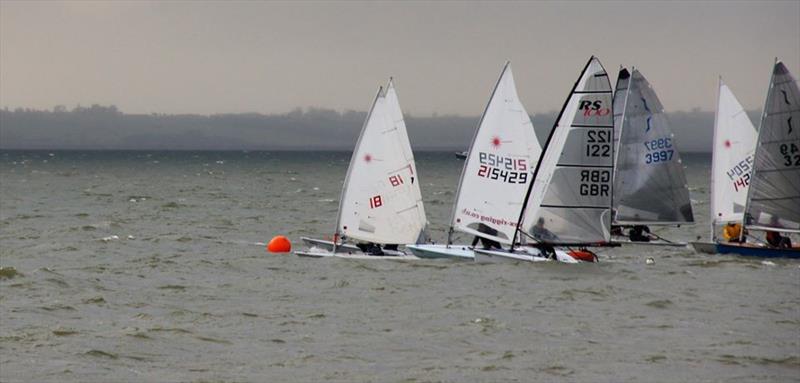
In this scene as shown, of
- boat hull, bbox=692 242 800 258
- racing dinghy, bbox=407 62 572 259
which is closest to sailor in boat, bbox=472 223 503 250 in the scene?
racing dinghy, bbox=407 62 572 259

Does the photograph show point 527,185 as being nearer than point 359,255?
Yes

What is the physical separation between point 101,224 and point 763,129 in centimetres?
3471

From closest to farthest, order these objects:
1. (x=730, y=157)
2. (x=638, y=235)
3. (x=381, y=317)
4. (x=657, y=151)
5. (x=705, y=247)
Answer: (x=381, y=317)
(x=705, y=247)
(x=730, y=157)
(x=657, y=151)
(x=638, y=235)

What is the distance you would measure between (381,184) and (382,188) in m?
0.14

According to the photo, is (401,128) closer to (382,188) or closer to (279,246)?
(382,188)

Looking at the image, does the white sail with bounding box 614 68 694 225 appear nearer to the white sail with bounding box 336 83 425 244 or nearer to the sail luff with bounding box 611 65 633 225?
the sail luff with bounding box 611 65 633 225

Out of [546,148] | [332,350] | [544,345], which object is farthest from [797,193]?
[332,350]

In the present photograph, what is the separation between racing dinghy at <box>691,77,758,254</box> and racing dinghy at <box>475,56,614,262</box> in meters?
10.7

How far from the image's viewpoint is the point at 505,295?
32.5 meters

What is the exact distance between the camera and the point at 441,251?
38625 mm

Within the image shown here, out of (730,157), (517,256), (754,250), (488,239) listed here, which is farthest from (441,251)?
(730,157)

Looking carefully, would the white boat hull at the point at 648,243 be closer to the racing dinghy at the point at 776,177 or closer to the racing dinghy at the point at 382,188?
the racing dinghy at the point at 776,177

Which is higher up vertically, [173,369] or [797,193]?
[797,193]

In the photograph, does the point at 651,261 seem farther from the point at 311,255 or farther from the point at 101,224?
the point at 101,224
